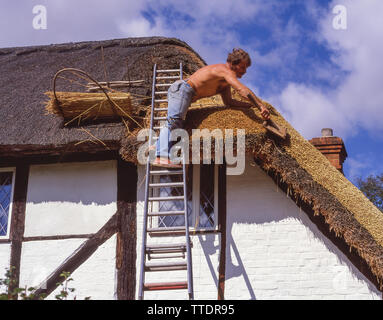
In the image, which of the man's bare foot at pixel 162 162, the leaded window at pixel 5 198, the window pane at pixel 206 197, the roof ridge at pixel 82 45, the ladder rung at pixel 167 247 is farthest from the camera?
the roof ridge at pixel 82 45

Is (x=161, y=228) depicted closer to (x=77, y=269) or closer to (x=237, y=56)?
(x=77, y=269)

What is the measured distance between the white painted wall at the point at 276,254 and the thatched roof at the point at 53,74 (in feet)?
6.54

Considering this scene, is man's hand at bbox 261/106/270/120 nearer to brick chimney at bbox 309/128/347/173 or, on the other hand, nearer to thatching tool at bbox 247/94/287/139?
thatching tool at bbox 247/94/287/139

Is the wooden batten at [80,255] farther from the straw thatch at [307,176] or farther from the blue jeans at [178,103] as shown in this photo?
the blue jeans at [178,103]

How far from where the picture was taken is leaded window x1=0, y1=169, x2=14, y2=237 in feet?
25.2

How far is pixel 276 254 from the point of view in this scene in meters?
7.05

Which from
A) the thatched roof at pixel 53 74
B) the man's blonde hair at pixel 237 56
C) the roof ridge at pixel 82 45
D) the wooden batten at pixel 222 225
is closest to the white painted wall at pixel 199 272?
the wooden batten at pixel 222 225

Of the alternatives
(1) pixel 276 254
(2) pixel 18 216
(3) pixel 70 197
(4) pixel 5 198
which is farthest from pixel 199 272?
(4) pixel 5 198

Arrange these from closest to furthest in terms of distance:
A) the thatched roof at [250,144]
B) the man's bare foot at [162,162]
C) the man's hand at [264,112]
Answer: the man's bare foot at [162,162] → the thatched roof at [250,144] → the man's hand at [264,112]

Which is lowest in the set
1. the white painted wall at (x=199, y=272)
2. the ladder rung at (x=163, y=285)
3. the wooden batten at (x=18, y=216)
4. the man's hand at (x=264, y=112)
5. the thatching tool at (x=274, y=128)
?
the ladder rung at (x=163, y=285)

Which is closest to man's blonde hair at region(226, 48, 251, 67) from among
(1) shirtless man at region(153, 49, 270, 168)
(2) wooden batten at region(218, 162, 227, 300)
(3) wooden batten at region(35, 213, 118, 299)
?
(1) shirtless man at region(153, 49, 270, 168)

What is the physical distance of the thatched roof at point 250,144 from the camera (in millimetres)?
6703

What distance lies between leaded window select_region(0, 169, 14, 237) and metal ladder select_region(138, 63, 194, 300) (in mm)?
2055
